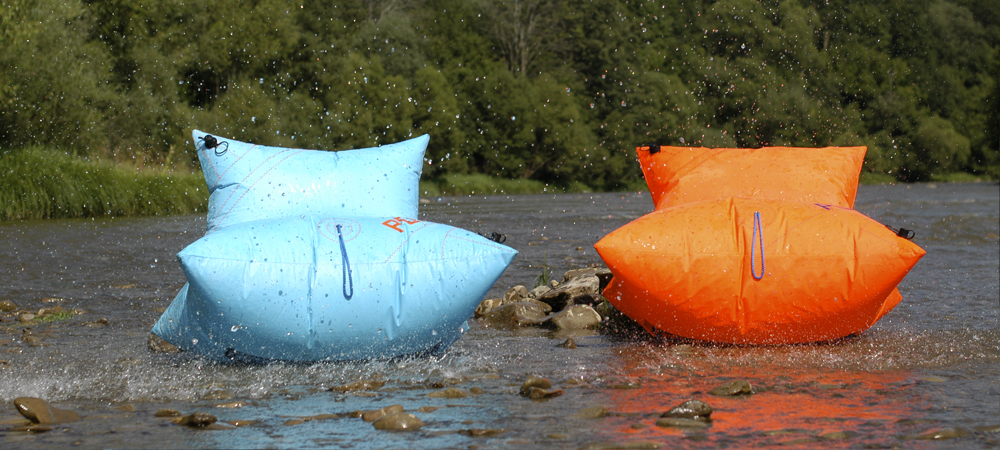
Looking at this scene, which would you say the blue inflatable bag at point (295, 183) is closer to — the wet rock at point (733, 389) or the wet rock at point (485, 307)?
the wet rock at point (485, 307)

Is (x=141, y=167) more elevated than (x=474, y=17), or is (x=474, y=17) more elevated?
(x=474, y=17)

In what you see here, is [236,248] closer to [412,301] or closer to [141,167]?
[412,301]

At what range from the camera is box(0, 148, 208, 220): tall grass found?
1832cm

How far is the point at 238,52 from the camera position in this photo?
41.1m

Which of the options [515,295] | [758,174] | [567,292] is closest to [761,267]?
[758,174]

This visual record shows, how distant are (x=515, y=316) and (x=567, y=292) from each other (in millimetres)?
829

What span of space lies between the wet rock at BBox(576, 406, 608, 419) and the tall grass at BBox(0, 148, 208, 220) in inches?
660

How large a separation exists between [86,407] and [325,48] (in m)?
41.7

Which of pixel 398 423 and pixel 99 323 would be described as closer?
pixel 398 423

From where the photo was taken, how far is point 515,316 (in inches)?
272

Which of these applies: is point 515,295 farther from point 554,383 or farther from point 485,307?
point 554,383

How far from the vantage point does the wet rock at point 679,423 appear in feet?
12.4

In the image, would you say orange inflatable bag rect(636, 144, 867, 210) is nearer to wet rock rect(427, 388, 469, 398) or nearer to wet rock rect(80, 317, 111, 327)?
wet rock rect(427, 388, 469, 398)

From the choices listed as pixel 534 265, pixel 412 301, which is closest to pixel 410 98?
pixel 534 265
